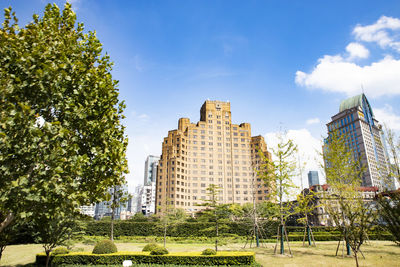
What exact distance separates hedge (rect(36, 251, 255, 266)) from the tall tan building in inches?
2695

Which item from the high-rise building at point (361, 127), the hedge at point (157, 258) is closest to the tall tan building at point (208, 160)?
the hedge at point (157, 258)

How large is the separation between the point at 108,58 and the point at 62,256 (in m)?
18.7

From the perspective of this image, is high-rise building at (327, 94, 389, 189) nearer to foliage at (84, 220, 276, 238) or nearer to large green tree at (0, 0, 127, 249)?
foliage at (84, 220, 276, 238)

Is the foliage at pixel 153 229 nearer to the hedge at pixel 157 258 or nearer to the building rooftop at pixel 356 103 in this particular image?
the hedge at pixel 157 258

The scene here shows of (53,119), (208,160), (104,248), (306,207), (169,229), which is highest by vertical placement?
(208,160)

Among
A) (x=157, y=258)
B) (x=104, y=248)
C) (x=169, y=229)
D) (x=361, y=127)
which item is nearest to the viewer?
(x=157, y=258)

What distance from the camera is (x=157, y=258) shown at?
63.5ft

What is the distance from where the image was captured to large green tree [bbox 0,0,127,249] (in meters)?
7.19

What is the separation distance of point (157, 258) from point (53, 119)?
15.4m

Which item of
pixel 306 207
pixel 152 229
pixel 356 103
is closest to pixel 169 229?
pixel 152 229

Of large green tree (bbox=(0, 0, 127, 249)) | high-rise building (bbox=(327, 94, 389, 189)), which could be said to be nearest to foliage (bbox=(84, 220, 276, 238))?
large green tree (bbox=(0, 0, 127, 249))

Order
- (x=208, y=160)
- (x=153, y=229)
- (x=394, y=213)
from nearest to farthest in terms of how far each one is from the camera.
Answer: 1. (x=394, y=213)
2. (x=153, y=229)
3. (x=208, y=160)

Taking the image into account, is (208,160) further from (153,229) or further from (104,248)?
(104,248)

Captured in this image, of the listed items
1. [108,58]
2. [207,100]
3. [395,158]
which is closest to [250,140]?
[207,100]
